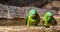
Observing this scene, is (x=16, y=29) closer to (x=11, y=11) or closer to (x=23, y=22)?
(x=23, y=22)

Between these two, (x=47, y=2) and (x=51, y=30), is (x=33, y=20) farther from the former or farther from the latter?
(x=47, y=2)

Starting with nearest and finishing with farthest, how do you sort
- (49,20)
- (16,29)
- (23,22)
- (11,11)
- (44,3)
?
(16,29)
(49,20)
(23,22)
(11,11)
(44,3)

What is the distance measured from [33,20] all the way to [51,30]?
60 centimetres

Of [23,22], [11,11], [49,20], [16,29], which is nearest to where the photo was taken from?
[16,29]

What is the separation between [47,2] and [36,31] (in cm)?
417

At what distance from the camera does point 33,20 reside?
223cm

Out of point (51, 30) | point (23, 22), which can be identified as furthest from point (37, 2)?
point (51, 30)

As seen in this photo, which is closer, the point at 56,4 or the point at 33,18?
the point at 33,18

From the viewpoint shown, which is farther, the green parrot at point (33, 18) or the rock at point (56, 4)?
the rock at point (56, 4)

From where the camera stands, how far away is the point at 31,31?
1.61 metres

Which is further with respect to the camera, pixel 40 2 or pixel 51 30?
pixel 40 2

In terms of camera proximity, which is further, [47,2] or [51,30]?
[47,2]

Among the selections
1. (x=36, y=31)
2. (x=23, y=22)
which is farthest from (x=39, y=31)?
(x=23, y=22)

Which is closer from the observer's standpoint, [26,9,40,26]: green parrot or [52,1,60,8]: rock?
[26,9,40,26]: green parrot
